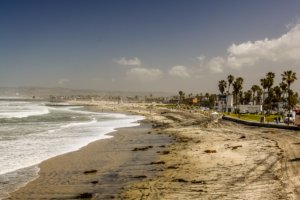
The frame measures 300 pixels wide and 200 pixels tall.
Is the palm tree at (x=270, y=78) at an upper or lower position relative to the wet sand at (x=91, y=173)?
upper

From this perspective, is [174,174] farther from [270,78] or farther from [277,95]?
[277,95]

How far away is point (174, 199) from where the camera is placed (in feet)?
52.4

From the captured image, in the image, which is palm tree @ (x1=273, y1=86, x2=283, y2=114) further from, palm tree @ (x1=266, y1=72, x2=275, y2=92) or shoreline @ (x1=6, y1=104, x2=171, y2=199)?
shoreline @ (x1=6, y1=104, x2=171, y2=199)

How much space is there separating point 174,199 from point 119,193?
3.25 m

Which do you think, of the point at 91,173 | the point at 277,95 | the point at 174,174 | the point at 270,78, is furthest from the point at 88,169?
the point at 277,95

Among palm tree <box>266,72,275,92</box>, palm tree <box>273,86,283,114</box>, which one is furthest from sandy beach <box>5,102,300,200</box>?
palm tree <box>273,86,283,114</box>

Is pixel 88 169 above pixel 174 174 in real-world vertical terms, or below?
below

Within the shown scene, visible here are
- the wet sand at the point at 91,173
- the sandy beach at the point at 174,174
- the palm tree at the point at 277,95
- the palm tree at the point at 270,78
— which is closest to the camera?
the sandy beach at the point at 174,174

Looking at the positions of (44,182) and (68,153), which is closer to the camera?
(44,182)

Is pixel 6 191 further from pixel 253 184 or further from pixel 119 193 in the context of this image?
pixel 253 184

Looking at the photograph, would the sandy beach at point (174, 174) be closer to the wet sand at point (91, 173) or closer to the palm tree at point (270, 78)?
the wet sand at point (91, 173)

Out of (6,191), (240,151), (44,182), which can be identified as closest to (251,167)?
(240,151)

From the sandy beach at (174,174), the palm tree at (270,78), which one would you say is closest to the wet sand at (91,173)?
the sandy beach at (174,174)

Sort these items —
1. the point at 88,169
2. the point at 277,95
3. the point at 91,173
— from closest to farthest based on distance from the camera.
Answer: the point at 91,173 < the point at 88,169 < the point at 277,95
